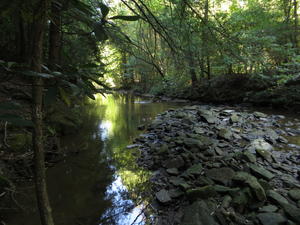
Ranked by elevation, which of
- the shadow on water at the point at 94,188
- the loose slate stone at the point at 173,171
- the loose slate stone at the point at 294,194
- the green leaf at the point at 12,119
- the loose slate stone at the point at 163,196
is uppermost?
the green leaf at the point at 12,119

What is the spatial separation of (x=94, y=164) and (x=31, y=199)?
1325mm

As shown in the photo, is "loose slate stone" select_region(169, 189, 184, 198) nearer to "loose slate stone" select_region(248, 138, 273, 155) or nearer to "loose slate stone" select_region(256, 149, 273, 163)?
"loose slate stone" select_region(256, 149, 273, 163)

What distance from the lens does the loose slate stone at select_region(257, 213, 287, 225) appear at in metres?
1.86

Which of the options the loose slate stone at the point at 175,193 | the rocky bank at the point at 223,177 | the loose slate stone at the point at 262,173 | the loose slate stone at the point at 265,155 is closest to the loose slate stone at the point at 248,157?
the rocky bank at the point at 223,177

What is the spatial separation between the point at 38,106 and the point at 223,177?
2.71 m

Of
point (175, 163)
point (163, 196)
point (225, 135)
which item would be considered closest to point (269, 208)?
point (163, 196)

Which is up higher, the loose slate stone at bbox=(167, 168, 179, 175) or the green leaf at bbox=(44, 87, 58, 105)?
the green leaf at bbox=(44, 87, 58, 105)

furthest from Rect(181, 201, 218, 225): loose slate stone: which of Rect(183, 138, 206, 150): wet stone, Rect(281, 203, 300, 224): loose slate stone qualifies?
Rect(183, 138, 206, 150): wet stone

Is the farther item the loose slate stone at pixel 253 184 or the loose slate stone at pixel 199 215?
the loose slate stone at pixel 253 184

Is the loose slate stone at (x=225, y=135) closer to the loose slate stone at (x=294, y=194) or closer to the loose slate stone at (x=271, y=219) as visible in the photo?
the loose slate stone at (x=294, y=194)

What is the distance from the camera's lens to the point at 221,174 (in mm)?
2805

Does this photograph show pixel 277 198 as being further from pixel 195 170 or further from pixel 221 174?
pixel 195 170

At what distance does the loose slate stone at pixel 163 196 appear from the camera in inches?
99.3

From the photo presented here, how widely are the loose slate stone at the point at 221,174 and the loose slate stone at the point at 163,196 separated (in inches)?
29.2
